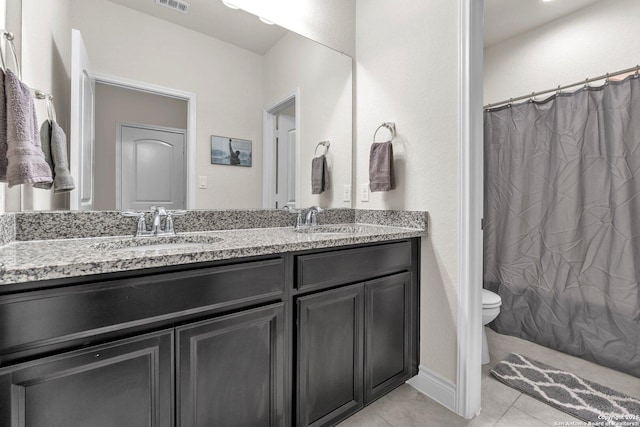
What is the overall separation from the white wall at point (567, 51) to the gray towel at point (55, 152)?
9.77 feet

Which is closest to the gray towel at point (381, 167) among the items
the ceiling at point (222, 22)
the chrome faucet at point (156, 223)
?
the ceiling at point (222, 22)

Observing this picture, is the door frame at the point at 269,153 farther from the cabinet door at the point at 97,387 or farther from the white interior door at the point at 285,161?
the cabinet door at the point at 97,387

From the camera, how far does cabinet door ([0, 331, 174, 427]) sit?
69 cm

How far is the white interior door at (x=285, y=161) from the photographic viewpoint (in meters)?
1.77

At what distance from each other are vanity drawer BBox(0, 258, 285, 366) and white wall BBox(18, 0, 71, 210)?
610 millimetres

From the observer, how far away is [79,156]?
1.20m

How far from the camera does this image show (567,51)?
2.21m

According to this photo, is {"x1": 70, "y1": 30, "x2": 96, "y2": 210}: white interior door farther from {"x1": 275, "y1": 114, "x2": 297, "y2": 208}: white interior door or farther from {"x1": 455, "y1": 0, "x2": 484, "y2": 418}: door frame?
{"x1": 455, "y1": 0, "x2": 484, "y2": 418}: door frame

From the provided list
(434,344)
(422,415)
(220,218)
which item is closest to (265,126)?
(220,218)

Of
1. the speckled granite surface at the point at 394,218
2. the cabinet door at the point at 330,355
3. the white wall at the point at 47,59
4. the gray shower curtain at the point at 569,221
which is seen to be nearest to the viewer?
the white wall at the point at 47,59

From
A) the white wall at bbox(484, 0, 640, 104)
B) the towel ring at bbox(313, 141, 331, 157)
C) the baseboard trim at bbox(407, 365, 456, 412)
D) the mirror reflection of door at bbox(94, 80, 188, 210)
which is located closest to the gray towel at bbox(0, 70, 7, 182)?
the mirror reflection of door at bbox(94, 80, 188, 210)

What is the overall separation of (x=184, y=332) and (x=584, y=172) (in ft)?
8.26

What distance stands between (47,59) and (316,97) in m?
1.30

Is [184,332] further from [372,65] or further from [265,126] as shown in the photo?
[372,65]
